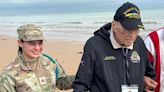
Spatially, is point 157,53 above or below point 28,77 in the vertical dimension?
above

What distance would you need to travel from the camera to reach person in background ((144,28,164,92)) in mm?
3600

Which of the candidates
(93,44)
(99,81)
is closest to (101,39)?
(93,44)

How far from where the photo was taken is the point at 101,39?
11.1 feet

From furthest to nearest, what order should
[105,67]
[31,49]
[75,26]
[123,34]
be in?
[75,26] < [31,49] < [105,67] < [123,34]

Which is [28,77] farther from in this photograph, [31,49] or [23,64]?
[31,49]

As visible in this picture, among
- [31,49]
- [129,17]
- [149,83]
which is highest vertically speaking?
[129,17]

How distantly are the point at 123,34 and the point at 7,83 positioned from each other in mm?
1144

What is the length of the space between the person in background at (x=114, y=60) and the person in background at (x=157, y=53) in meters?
0.22

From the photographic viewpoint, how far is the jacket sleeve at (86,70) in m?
3.28

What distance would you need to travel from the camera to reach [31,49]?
3.65m

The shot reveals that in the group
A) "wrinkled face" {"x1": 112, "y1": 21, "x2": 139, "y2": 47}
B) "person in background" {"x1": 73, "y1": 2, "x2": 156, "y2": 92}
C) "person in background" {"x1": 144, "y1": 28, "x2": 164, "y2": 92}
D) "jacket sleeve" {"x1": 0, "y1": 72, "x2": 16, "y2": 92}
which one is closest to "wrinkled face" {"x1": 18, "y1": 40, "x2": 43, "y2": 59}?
"jacket sleeve" {"x1": 0, "y1": 72, "x2": 16, "y2": 92}

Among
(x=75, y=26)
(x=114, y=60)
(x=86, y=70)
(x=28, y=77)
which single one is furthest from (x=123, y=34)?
(x=75, y=26)

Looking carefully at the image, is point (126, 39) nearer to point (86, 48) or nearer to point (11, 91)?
point (86, 48)

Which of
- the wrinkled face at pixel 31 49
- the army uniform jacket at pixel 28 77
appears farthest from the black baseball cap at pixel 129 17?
the army uniform jacket at pixel 28 77
